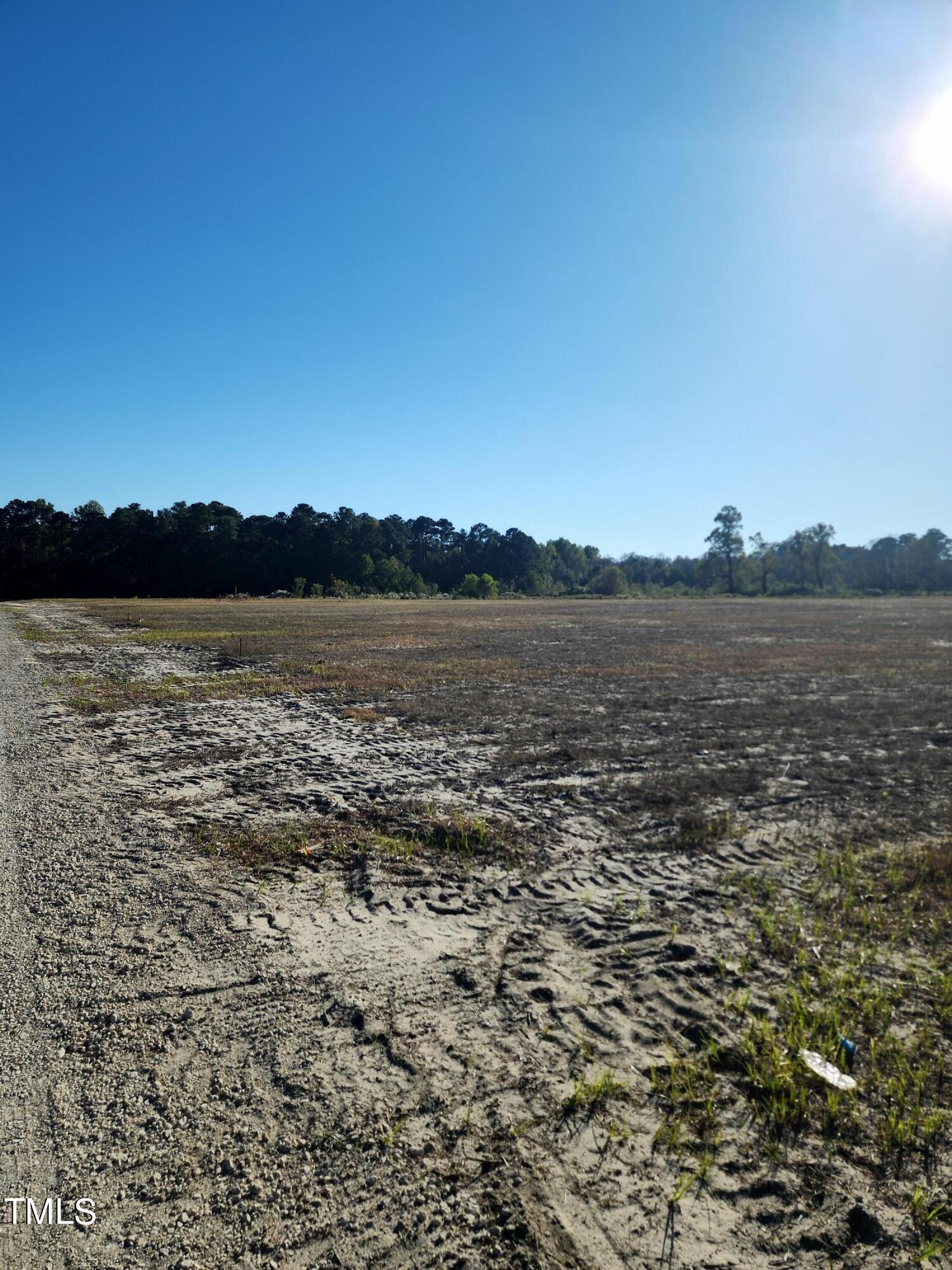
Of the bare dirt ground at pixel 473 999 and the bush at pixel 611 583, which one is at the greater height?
the bush at pixel 611 583

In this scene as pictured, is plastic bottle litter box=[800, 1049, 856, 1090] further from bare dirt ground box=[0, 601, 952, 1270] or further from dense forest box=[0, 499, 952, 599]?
dense forest box=[0, 499, 952, 599]

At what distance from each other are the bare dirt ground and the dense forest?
87.3m

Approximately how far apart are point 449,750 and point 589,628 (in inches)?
1162

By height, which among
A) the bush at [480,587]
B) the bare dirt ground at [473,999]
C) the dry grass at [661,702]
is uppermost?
the bush at [480,587]

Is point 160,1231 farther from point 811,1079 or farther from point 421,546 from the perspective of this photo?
point 421,546

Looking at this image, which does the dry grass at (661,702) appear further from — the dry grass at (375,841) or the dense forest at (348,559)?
the dense forest at (348,559)

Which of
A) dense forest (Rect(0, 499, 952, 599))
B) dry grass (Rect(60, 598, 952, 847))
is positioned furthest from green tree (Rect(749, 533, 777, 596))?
dry grass (Rect(60, 598, 952, 847))

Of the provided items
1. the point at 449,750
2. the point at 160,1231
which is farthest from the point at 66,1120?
the point at 449,750

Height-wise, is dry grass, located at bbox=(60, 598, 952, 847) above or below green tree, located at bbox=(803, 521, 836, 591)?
below

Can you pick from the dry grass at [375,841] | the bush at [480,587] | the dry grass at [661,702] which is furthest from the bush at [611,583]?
the dry grass at [375,841]

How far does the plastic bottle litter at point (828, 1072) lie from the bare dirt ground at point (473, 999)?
0.17ft

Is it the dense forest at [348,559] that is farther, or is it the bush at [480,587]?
the bush at [480,587]

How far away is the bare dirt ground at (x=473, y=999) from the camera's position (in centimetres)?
272

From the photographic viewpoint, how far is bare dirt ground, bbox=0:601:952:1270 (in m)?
2.72
